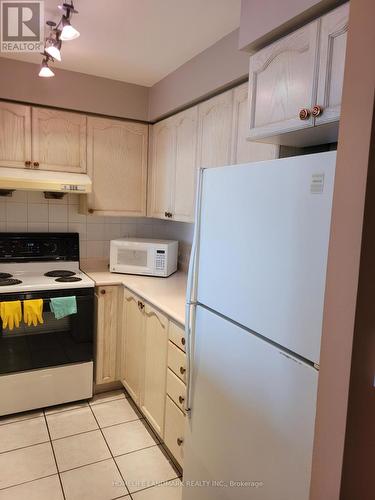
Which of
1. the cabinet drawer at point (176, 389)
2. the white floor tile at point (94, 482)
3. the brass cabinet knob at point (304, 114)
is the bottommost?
the white floor tile at point (94, 482)

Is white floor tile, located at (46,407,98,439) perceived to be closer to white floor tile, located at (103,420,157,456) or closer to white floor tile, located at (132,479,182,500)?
white floor tile, located at (103,420,157,456)

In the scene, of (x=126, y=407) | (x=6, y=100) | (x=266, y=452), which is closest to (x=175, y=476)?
(x=126, y=407)

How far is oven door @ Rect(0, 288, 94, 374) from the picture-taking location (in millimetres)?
2348

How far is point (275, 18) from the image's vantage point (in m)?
1.36

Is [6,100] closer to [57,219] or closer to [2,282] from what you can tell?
[57,219]

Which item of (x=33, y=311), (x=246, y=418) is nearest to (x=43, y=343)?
(x=33, y=311)

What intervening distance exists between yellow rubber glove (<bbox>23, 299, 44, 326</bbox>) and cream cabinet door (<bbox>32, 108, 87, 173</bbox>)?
98cm

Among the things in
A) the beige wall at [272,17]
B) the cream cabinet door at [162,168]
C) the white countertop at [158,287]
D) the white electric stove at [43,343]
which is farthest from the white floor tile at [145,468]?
the beige wall at [272,17]

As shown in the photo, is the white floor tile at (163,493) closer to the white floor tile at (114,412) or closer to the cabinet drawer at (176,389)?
the cabinet drawer at (176,389)

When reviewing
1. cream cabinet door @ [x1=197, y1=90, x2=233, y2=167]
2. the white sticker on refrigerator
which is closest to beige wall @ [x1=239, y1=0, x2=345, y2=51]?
cream cabinet door @ [x1=197, y1=90, x2=233, y2=167]

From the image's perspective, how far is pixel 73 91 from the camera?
2631 mm

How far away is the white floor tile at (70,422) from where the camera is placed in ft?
7.58

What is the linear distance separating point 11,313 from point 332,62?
2.16 meters

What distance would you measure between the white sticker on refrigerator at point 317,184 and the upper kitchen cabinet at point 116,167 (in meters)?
2.12
